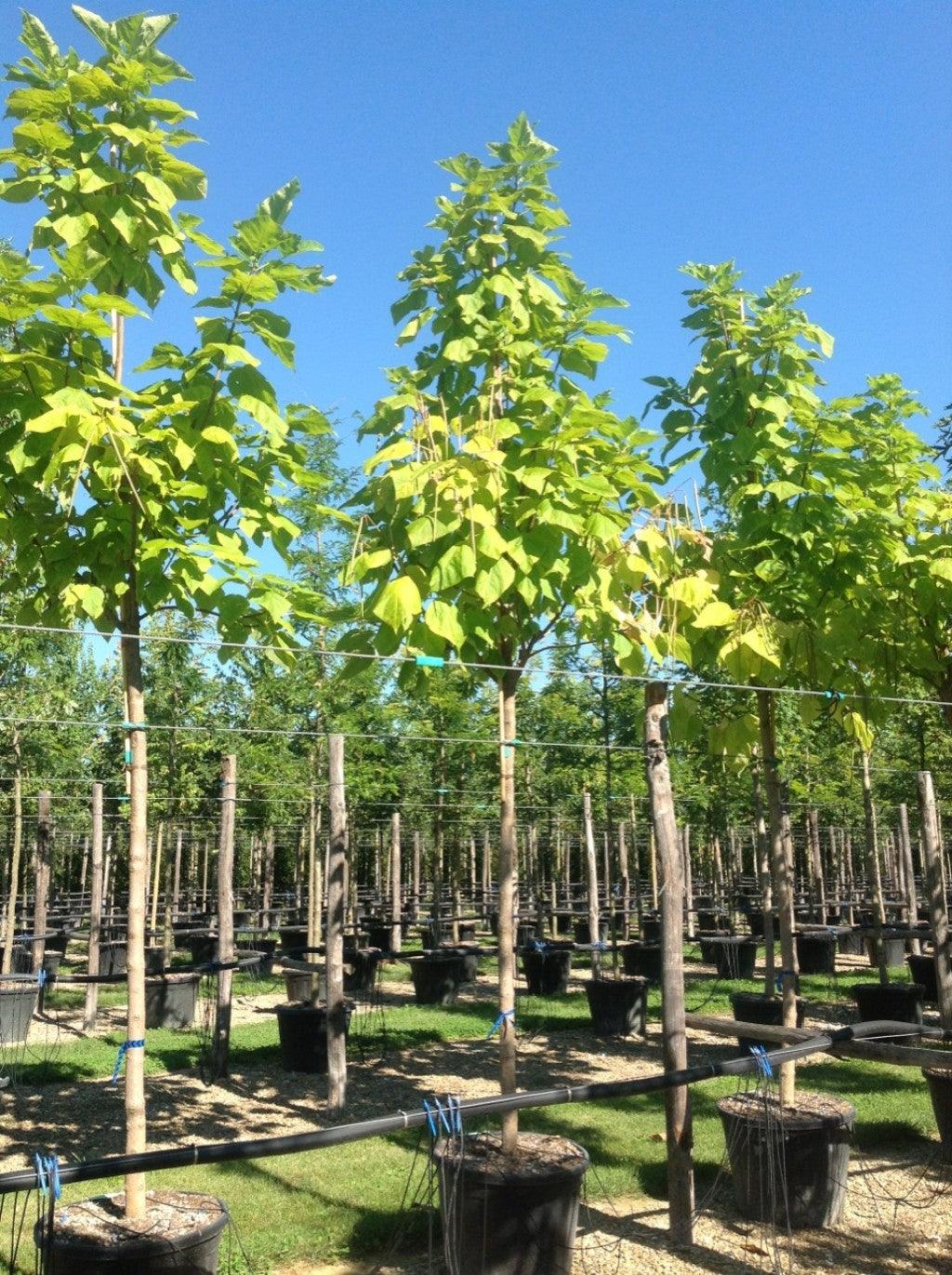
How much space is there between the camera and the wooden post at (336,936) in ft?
23.6

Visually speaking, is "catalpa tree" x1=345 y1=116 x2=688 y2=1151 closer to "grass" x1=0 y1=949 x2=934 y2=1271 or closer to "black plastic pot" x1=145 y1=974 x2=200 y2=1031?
"grass" x1=0 y1=949 x2=934 y2=1271

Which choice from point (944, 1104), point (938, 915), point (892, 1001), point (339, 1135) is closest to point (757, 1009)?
point (892, 1001)

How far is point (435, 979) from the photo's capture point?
11.8 metres

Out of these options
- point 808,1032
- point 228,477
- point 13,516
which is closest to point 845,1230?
point 808,1032

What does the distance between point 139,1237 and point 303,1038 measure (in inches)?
198

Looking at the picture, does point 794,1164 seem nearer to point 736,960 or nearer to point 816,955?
point 736,960

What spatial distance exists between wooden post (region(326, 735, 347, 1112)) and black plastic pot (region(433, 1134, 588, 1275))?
3.32 meters

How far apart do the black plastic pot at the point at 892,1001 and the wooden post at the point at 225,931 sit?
5.39 metres

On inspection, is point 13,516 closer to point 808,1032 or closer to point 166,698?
point 808,1032

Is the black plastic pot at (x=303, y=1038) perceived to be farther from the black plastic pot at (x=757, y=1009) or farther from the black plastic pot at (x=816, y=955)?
the black plastic pot at (x=816, y=955)

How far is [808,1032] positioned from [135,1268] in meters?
2.84

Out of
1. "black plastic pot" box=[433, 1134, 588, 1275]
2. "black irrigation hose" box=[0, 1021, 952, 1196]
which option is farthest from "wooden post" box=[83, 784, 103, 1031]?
"black irrigation hose" box=[0, 1021, 952, 1196]

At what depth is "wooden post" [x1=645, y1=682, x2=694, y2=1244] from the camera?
14.9 feet

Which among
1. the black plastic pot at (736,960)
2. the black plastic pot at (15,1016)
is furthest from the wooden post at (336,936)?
the black plastic pot at (736,960)
